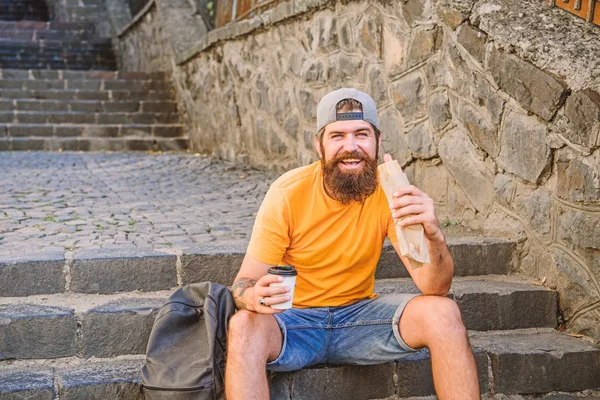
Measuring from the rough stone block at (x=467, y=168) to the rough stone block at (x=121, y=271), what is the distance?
5.57ft

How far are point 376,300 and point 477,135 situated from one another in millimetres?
1475

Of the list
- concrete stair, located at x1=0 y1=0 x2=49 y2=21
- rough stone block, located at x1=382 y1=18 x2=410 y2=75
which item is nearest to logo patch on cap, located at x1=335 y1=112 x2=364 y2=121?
rough stone block, located at x1=382 y1=18 x2=410 y2=75

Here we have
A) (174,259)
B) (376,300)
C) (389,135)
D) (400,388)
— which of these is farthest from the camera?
(389,135)

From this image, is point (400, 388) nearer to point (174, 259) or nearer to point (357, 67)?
point (174, 259)

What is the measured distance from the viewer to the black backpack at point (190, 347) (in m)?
2.72

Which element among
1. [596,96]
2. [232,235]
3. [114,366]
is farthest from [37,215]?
[596,96]

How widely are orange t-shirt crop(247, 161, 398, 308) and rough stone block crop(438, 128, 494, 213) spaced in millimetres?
1314

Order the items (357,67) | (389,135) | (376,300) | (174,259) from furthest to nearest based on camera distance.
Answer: (357,67) < (389,135) < (174,259) < (376,300)

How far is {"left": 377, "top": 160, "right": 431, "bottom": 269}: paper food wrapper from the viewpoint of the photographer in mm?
2650

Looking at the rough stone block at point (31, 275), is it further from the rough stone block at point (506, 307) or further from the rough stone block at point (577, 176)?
the rough stone block at point (577, 176)

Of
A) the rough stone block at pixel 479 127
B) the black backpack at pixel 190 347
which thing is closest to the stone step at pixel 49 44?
the rough stone block at pixel 479 127

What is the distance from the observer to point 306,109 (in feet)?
20.7

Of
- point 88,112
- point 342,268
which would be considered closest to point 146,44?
point 88,112

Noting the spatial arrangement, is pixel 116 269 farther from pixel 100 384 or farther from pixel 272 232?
pixel 272 232
